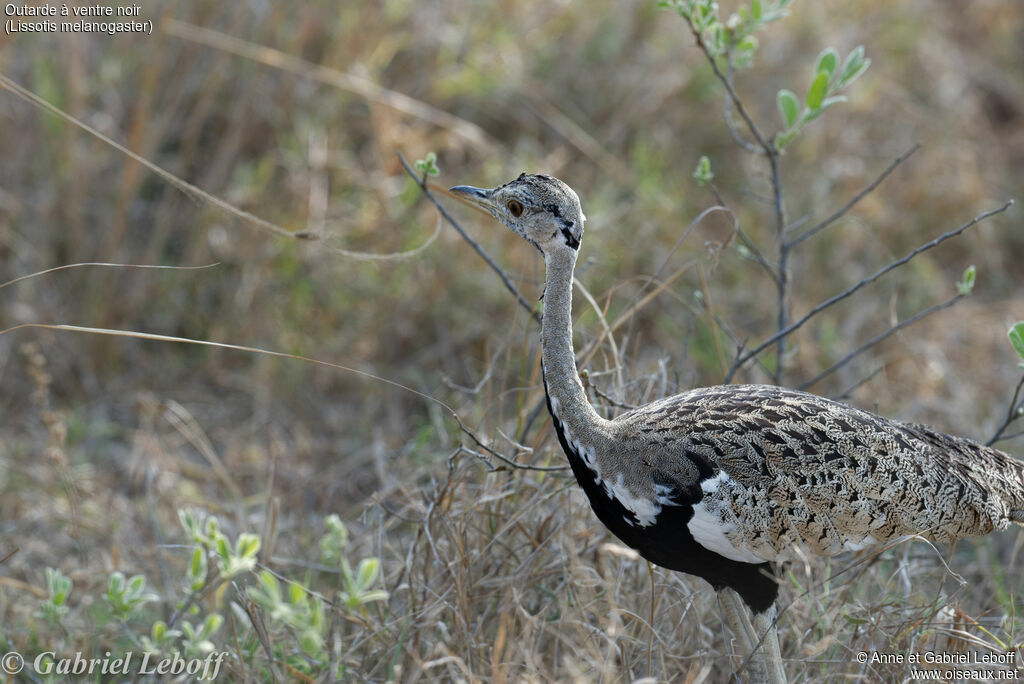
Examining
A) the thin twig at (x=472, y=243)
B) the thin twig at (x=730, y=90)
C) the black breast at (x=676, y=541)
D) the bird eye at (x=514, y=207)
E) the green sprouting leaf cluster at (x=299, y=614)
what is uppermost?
the thin twig at (x=730, y=90)

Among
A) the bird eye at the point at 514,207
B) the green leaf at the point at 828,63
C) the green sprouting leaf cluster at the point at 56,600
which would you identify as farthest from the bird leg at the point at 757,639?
the green sprouting leaf cluster at the point at 56,600

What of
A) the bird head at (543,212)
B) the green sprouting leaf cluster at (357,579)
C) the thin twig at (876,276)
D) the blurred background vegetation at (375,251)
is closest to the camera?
the bird head at (543,212)

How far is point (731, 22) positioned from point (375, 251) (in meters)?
2.65

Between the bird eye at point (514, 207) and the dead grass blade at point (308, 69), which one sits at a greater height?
the dead grass blade at point (308, 69)

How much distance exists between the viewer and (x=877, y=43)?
6859 mm

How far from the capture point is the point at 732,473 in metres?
2.56

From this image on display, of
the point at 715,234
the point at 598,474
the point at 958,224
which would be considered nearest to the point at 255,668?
the point at 598,474

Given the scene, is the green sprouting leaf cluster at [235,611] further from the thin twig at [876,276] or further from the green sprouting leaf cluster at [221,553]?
the thin twig at [876,276]

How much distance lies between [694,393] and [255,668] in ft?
5.02

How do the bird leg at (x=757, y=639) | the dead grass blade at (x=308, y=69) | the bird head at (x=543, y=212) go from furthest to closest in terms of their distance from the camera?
the dead grass blade at (x=308, y=69) < the bird leg at (x=757, y=639) < the bird head at (x=543, y=212)

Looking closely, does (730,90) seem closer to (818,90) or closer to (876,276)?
(818,90)

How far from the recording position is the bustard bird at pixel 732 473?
2.52m

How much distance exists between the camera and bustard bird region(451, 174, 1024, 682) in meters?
2.52

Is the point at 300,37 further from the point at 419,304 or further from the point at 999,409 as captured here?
the point at 999,409
